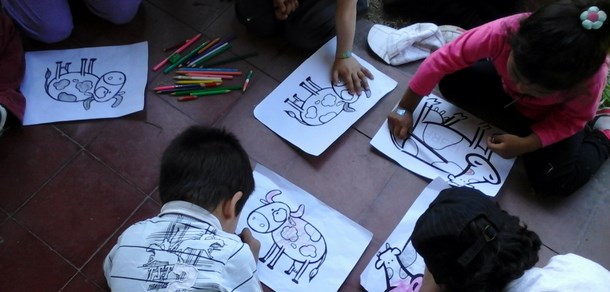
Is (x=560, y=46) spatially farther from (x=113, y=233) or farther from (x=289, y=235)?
(x=113, y=233)

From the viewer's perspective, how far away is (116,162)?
1162mm

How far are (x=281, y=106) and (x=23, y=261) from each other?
0.64 metres

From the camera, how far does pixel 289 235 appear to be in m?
1.07

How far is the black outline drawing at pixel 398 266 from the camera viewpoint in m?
1.02

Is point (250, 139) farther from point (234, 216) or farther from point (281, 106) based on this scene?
point (234, 216)

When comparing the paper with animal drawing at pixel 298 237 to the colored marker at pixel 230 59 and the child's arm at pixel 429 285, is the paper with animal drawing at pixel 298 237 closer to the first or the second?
the child's arm at pixel 429 285

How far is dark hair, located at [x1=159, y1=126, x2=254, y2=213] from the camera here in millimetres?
829

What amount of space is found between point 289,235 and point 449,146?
42cm

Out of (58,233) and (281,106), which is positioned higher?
(281,106)

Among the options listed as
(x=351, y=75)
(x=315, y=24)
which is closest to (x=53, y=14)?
(x=315, y=24)

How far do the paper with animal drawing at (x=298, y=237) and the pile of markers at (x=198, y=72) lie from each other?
0.86 feet

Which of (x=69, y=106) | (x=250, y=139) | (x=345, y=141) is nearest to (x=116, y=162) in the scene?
(x=69, y=106)

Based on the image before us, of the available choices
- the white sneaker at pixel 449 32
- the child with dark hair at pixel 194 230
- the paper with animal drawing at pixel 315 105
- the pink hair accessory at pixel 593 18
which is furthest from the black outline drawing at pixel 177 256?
the white sneaker at pixel 449 32

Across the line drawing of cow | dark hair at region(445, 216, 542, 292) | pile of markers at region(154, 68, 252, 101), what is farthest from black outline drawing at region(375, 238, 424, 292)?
pile of markers at region(154, 68, 252, 101)
